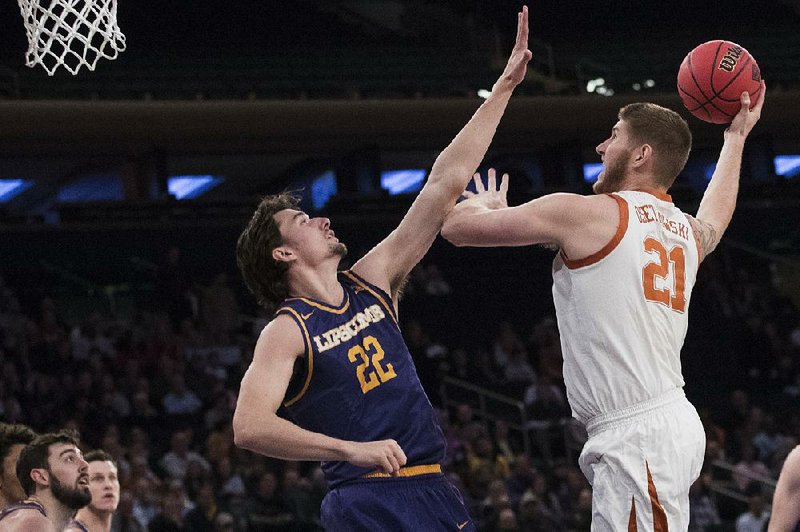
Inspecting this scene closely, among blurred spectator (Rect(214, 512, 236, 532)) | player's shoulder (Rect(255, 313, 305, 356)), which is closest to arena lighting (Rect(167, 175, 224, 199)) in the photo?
blurred spectator (Rect(214, 512, 236, 532))

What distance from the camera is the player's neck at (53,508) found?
20.0 ft

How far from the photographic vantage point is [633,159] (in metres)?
4.51

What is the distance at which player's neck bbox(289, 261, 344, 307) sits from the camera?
4.42 meters

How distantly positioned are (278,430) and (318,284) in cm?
70

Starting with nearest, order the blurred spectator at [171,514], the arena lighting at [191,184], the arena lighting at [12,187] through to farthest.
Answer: the blurred spectator at [171,514] → the arena lighting at [12,187] → the arena lighting at [191,184]

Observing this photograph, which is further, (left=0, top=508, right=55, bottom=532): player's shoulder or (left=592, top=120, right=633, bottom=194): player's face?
(left=0, top=508, right=55, bottom=532): player's shoulder

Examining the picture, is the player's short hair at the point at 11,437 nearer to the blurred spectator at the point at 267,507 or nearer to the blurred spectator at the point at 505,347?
the blurred spectator at the point at 267,507

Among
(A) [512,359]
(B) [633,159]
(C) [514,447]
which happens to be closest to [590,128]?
(A) [512,359]

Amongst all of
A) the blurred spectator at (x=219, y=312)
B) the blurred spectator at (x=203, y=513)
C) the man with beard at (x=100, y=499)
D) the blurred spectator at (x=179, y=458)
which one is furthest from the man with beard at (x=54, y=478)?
the blurred spectator at (x=219, y=312)

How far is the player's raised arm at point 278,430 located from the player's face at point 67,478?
2.42 meters

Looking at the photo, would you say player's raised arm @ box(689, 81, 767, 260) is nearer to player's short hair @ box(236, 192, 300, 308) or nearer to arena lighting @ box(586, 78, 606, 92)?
player's short hair @ box(236, 192, 300, 308)

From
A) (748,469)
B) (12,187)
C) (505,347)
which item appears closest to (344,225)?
(505,347)

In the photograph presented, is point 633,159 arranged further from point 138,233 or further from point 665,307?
point 138,233

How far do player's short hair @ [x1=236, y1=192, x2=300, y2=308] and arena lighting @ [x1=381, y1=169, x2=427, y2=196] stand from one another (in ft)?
58.5
